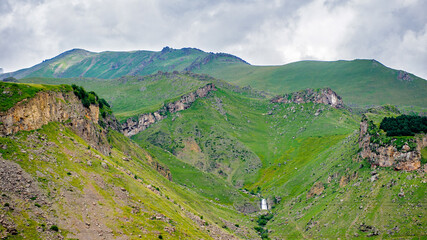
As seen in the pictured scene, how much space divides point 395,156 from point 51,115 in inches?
5156

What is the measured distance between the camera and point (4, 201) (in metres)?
57.0

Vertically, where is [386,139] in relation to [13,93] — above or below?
below

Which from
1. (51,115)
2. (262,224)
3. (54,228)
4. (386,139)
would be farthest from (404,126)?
(54,228)

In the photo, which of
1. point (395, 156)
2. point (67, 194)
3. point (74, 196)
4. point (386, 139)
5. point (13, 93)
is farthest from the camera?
point (386, 139)

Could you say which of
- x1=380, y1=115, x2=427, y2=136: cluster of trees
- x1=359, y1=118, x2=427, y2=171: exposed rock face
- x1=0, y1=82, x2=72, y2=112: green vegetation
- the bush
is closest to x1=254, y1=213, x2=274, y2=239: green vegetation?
x1=359, y1=118, x2=427, y2=171: exposed rock face

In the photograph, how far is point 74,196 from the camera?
70.9m

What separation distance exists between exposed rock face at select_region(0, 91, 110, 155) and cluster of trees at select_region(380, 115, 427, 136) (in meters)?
123

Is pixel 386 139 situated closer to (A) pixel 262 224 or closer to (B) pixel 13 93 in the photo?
(A) pixel 262 224

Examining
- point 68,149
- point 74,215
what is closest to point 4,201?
point 74,215

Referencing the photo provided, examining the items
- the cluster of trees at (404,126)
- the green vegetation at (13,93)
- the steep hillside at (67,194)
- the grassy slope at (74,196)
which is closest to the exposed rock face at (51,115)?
the steep hillside at (67,194)

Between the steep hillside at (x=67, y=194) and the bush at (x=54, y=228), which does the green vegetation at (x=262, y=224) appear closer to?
the steep hillside at (x=67, y=194)

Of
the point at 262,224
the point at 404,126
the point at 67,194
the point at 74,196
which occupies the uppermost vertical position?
the point at 404,126

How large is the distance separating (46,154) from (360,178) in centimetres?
13029

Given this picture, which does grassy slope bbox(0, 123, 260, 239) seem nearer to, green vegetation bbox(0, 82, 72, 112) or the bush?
the bush
